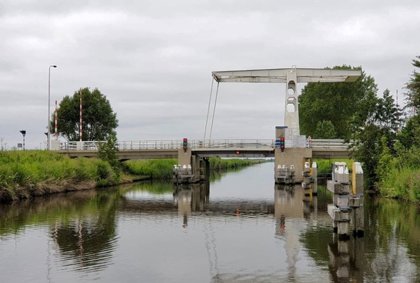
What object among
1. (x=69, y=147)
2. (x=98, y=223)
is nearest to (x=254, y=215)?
(x=98, y=223)

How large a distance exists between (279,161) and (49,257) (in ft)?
109

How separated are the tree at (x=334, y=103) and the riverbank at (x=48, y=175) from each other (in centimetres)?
2831

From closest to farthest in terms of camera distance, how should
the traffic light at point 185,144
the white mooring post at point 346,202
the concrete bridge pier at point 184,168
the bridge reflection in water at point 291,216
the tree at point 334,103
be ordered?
the bridge reflection in water at point 291,216 < the white mooring post at point 346,202 < the concrete bridge pier at point 184,168 < the traffic light at point 185,144 < the tree at point 334,103

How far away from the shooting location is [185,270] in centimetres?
1237

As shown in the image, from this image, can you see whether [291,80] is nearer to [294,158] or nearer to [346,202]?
[294,158]

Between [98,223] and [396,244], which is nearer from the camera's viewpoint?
[396,244]

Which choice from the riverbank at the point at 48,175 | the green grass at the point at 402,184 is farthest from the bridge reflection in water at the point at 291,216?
the riverbank at the point at 48,175

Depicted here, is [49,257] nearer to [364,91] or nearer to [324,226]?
[324,226]

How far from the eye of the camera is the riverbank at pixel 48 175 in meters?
28.9

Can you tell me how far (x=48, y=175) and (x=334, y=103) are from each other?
45.8m

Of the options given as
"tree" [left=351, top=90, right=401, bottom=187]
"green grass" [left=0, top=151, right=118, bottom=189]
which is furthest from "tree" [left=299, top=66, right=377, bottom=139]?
"green grass" [left=0, top=151, right=118, bottom=189]

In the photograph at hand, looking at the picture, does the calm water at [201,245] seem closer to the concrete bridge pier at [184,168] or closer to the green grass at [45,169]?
the green grass at [45,169]

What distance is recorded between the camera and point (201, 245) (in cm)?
1552

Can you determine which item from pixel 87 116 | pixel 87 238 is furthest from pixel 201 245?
pixel 87 116
